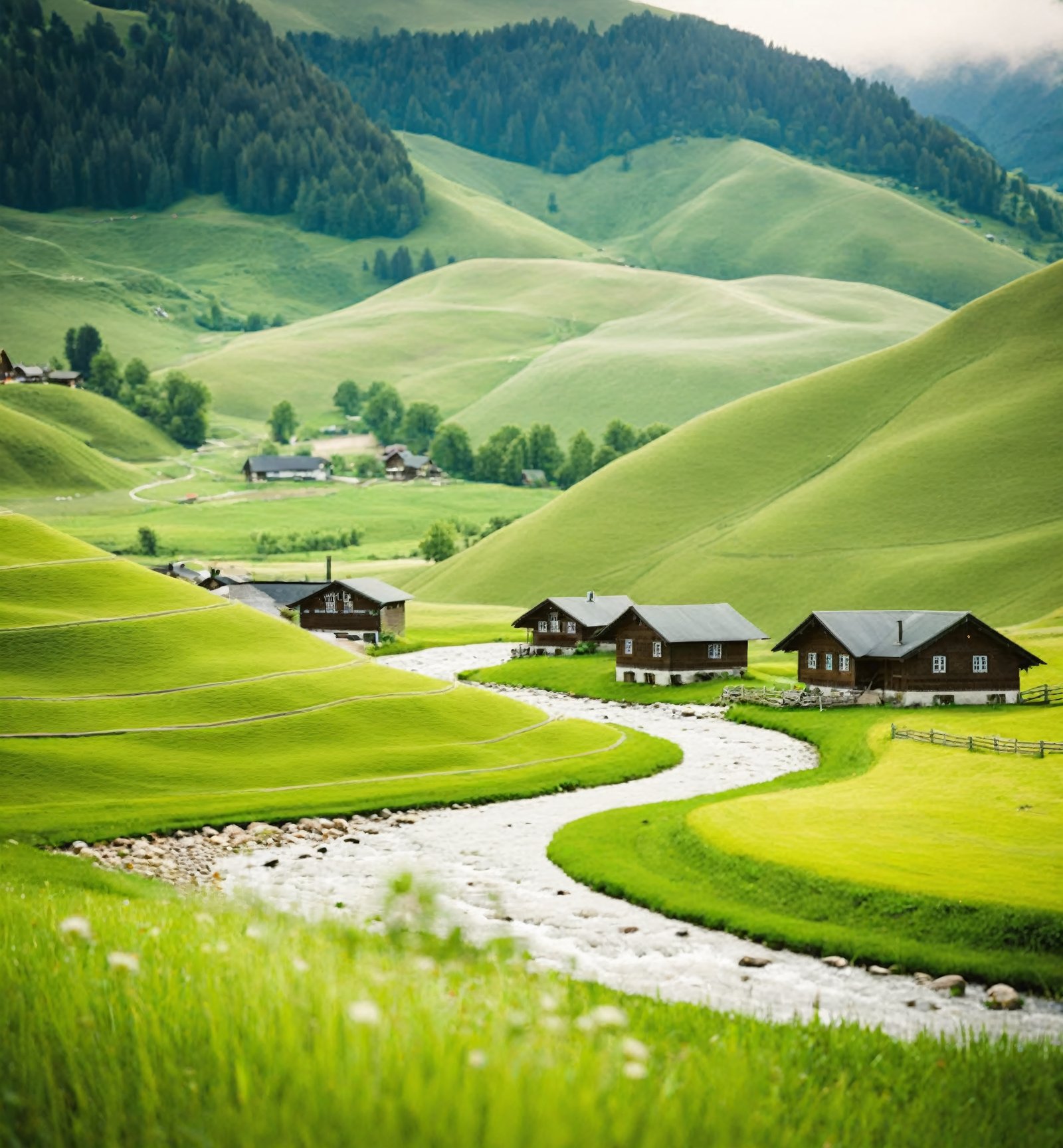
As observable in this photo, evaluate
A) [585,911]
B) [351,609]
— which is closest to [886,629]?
[585,911]

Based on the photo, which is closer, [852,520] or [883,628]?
[883,628]

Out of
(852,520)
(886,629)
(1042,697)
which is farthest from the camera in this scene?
(852,520)

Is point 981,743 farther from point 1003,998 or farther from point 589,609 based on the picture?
point 589,609

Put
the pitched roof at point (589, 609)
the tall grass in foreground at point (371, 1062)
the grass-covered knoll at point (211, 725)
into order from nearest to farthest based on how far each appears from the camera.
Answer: the tall grass in foreground at point (371, 1062), the grass-covered knoll at point (211, 725), the pitched roof at point (589, 609)

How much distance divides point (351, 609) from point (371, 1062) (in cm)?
12652

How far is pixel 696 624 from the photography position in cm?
10556

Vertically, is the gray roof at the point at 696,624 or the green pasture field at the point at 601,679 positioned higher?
the gray roof at the point at 696,624

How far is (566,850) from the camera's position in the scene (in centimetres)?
4812

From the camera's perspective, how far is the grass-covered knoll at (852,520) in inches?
5630

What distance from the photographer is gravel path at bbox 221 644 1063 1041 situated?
30.5 m

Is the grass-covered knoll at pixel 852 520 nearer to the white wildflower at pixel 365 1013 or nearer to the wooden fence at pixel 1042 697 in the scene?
the wooden fence at pixel 1042 697

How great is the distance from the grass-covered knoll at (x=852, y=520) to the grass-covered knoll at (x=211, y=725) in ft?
240

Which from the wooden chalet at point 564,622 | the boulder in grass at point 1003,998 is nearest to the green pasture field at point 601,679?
the wooden chalet at point 564,622

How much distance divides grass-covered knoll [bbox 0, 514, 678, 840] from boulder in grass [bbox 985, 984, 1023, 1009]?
31.0 meters
